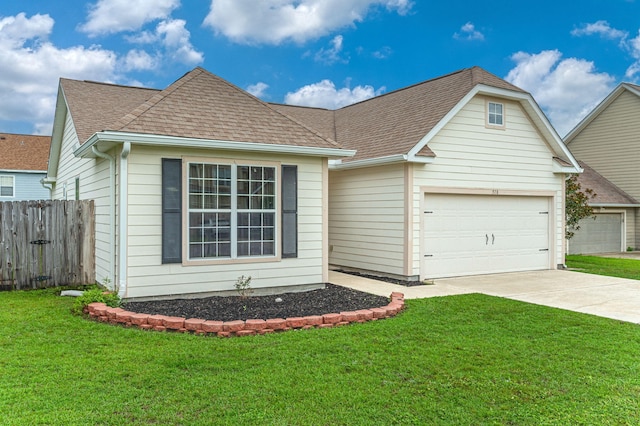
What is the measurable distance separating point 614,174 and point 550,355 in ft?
64.5

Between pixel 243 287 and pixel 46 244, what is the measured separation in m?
4.51

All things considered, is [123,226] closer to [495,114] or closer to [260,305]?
[260,305]

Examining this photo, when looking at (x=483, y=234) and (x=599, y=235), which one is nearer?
(x=483, y=234)

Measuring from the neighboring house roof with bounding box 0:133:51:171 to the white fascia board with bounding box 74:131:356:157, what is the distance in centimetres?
2089

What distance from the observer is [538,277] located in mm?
11852

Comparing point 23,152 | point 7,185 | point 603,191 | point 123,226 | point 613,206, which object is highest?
point 23,152

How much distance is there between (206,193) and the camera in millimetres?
8359

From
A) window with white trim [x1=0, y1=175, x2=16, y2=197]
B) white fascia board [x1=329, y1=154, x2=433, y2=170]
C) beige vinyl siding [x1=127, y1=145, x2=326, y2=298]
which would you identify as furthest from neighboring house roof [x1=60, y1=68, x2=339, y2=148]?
window with white trim [x1=0, y1=175, x2=16, y2=197]

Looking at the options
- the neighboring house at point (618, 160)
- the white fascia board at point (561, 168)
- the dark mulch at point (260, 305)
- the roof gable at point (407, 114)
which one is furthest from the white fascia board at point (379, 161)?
the neighboring house at point (618, 160)

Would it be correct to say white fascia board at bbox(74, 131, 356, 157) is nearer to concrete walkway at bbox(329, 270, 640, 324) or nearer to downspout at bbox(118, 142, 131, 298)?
downspout at bbox(118, 142, 131, 298)

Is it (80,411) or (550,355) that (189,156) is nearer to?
(80,411)

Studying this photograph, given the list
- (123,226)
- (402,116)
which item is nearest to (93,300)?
(123,226)

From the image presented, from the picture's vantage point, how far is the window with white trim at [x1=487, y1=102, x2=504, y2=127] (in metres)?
12.1

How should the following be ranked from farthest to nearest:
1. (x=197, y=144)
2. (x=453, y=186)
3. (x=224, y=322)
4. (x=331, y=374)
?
(x=453, y=186) → (x=197, y=144) → (x=224, y=322) → (x=331, y=374)
